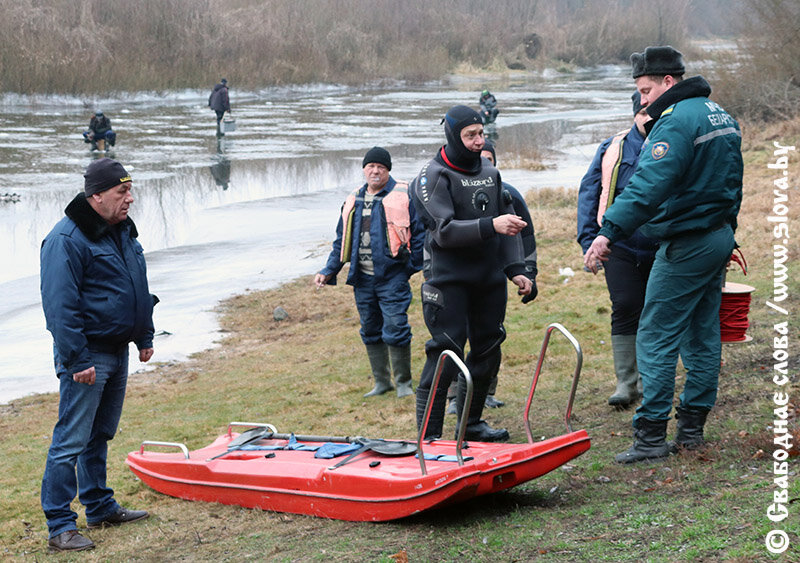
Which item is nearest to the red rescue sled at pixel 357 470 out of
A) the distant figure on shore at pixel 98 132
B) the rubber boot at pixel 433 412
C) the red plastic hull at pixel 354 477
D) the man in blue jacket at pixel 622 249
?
the red plastic hull at pixel 354 477

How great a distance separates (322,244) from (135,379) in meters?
6.75

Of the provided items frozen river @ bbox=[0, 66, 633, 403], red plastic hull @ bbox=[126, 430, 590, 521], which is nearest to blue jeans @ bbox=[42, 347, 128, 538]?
red plastic hull @ bbox=[126, 430, 590, 521]

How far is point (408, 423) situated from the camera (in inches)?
303

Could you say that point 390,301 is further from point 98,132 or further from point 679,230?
point 98,132

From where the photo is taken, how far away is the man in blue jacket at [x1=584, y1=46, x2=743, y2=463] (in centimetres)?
515

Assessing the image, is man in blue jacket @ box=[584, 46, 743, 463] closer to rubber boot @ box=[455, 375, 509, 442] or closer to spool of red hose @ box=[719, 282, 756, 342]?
spool of red hose @ box=[719, 282, 756, 342]

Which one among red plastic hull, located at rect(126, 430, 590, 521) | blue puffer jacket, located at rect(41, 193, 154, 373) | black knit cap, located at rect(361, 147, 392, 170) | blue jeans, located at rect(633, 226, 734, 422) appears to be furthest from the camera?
black knit cap, located at rect(361, 147, 392, 170)

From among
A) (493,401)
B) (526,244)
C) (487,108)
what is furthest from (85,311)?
(487,108)

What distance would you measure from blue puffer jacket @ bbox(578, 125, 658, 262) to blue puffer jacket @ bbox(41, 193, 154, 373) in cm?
305

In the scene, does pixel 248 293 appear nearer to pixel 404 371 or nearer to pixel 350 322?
pixel 350 322

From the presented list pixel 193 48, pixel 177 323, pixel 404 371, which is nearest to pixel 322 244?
pixel 177 323

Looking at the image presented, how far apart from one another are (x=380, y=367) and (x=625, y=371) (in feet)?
8.53

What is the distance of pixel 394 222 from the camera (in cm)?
833

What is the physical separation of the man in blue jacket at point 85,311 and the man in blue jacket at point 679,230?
273cm
